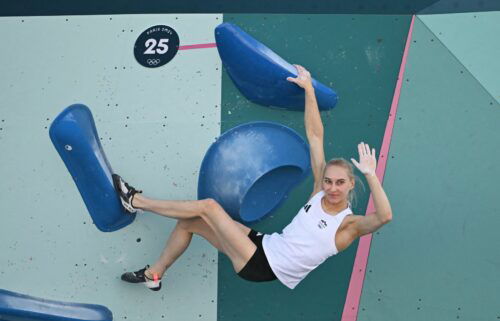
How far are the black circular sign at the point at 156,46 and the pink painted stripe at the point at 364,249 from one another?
3.51ft

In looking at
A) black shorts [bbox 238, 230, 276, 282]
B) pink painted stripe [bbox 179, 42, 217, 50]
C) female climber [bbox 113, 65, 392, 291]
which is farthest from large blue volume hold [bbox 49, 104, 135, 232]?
black shorts [bbox 238, 230, 276, 282]

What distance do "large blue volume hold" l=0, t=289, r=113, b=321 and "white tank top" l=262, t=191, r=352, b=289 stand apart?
925 millimetres

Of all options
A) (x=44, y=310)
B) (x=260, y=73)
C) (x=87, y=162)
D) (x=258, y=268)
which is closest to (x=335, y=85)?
(x=260, y=73)

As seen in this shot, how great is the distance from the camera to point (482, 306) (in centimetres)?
320

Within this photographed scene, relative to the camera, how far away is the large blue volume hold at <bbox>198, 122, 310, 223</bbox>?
122 inches

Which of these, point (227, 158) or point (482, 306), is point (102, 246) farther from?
point (482, 306)

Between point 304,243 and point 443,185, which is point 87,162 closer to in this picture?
point 304,243

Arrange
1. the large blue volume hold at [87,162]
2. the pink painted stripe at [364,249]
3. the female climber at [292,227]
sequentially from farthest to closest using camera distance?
1. the pink painted stripe at [364,249]
2. the large blue volume hold at [87,162]
3. the female climber at [292,227]

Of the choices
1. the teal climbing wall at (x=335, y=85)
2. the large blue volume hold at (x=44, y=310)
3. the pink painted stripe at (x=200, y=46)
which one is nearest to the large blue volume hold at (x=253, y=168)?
the teal climbing wall at (x=335, y=85)

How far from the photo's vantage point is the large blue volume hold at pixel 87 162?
296 centimetres

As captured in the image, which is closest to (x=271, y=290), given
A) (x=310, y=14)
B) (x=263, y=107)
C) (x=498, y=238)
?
(x=263, y=107)

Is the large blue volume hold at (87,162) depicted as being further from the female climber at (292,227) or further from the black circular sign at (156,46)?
the black circular sign at (156,46)

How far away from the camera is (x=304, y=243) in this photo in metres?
A: 2.87

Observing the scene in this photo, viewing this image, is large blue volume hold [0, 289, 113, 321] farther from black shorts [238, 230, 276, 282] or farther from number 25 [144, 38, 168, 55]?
number 25 [144, 38, 168, 55]
